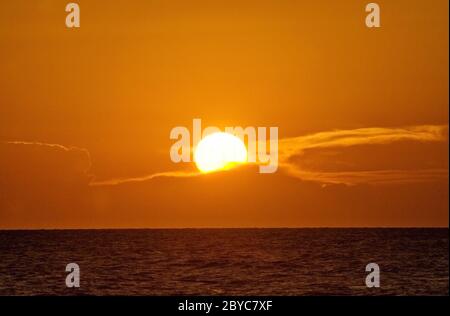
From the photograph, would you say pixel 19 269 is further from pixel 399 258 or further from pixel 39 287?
pixel 399 258

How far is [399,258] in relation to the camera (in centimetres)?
9394

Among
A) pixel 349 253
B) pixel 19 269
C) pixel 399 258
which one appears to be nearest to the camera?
pixel 19 269

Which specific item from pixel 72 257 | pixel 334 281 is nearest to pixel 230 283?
pixel 334 281

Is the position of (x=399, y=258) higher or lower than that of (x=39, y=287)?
higher

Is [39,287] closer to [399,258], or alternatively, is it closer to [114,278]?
[114,278]

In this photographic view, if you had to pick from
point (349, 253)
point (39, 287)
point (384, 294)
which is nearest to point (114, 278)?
point (39, 287)

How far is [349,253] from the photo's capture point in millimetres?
103438

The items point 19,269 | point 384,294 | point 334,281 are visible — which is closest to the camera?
point 384,294

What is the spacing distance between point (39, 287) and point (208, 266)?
982 inches
